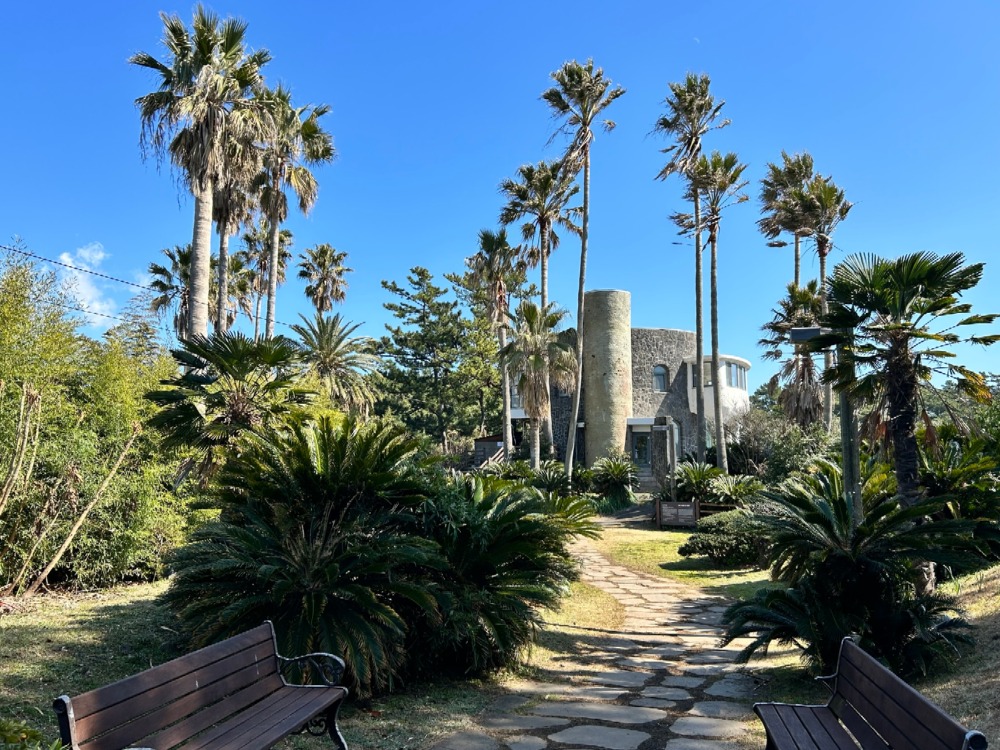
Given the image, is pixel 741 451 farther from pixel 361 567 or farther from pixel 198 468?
pixel 361 567

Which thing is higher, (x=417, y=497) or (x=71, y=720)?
(x=417, y=497)

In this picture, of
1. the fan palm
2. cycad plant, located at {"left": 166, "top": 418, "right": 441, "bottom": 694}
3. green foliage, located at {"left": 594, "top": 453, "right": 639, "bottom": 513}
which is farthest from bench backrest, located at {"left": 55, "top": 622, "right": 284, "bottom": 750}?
green foliage, located at {"left": 594, "top": 453, "right": 639, "bottom": 513}

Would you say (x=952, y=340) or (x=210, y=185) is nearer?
(x=952, y=340)

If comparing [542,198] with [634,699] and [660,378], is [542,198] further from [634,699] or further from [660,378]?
[634,699]

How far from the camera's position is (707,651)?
737 centimetres

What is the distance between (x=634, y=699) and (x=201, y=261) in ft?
36.3

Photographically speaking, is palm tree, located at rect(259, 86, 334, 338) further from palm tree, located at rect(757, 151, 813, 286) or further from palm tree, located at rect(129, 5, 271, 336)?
palm tree, located at rect(757, 151, 813, 286)

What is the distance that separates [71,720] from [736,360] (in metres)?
34.8

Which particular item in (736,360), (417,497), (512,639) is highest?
(736,360)

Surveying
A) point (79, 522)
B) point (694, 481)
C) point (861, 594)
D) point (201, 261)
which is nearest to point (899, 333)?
point (861, 594)

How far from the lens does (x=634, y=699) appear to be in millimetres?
5469

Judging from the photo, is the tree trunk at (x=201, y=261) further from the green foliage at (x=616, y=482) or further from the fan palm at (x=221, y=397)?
the green foliage at (x=616, y=482)

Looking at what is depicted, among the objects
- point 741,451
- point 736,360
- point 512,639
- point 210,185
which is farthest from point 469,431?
point 512,639

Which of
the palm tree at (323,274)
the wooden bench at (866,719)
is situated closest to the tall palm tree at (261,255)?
the palm tree at (323,274)
